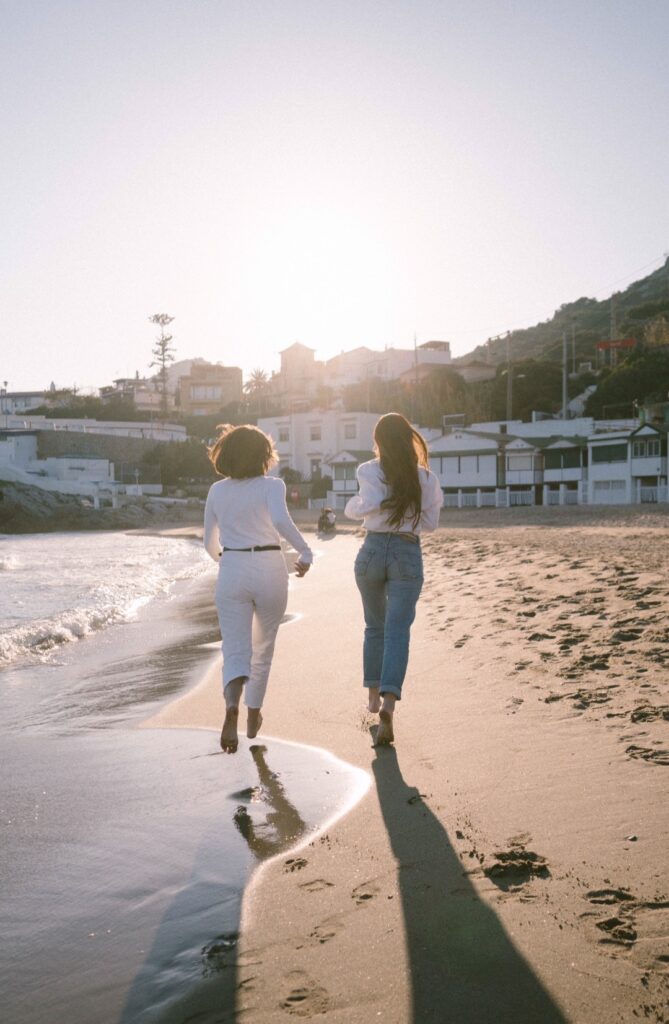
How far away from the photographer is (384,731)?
188 inches

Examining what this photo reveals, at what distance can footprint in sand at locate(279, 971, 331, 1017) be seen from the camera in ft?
7.11

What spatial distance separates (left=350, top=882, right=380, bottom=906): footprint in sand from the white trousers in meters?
2.01

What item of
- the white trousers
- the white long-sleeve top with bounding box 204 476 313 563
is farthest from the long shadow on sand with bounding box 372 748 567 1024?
the white long-sleeve top with bounding box 204 476 313 563

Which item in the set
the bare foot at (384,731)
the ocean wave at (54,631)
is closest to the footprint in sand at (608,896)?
the bare foot at (384,731)

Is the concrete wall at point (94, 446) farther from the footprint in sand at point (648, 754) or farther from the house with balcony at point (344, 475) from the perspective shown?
the footprint in sand at point (648, 754)

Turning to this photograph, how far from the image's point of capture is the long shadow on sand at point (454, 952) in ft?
6.86

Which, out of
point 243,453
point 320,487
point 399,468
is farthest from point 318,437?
point 243,453

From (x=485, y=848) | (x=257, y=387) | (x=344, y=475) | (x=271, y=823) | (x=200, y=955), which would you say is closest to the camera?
(x=200, y=955)

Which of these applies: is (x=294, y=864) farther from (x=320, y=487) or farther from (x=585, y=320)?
(x=585, y=320)

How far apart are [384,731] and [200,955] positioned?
2386mm

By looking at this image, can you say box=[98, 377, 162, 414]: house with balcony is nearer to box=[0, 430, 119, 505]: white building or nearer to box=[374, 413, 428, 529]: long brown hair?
box=[0, 430, 119, 505]: white building

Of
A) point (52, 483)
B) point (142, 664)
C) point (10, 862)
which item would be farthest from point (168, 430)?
point (10, 862)

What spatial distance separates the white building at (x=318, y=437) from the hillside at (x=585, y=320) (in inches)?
1253

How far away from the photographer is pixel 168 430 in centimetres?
8456
